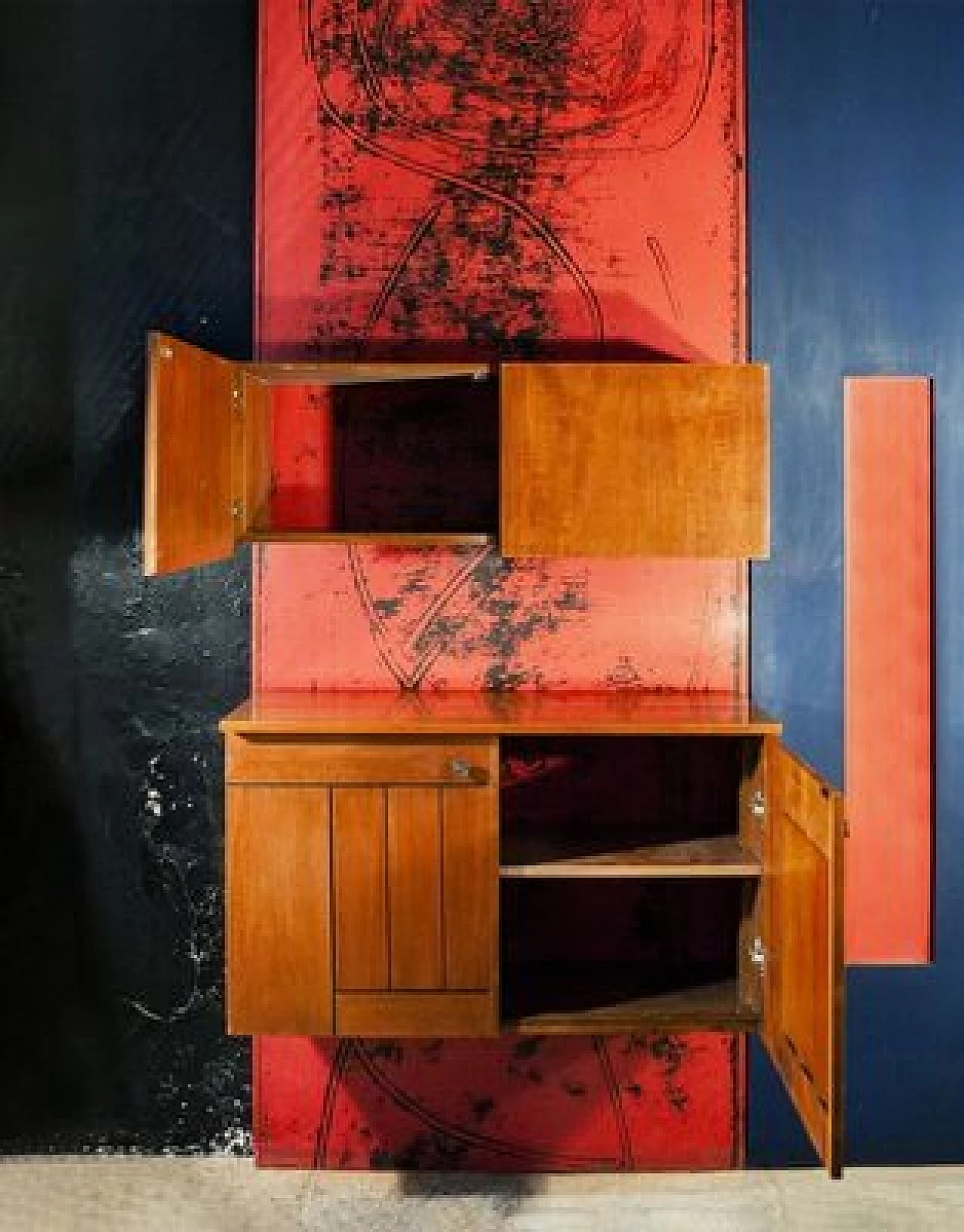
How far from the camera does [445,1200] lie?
9.63ft

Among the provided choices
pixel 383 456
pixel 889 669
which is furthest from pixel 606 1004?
pixel 383 456

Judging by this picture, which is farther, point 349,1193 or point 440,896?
point 349,1193

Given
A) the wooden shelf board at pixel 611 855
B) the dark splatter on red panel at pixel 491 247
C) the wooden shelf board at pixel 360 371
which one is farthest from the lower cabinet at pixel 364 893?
the wooden shelf board at pixel 360 371

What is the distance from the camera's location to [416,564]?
3.03 metres

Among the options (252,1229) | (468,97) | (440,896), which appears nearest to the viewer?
(440,896)

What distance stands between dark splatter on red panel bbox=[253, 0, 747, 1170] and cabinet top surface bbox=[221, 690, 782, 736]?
0.09 metres

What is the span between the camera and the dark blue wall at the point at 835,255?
9.84 ft

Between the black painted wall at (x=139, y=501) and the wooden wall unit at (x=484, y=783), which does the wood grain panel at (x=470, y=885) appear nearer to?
the wooden wall unit at (x=484, y=783)

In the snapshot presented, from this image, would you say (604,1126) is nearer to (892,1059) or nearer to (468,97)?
(892,1059)

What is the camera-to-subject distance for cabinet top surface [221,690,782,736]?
2.57m

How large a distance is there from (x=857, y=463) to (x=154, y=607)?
174 centimetres

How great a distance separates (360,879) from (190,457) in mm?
925

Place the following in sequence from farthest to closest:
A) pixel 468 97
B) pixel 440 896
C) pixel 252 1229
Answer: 1. pixel 468 97
2. pixel 252 1229
3. pixel 440 896

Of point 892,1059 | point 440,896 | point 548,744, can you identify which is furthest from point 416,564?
point 892,1059
